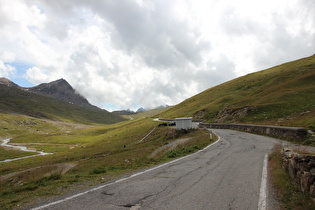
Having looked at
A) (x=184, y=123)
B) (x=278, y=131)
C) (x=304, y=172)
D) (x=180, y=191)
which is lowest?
(x=180, y=191)

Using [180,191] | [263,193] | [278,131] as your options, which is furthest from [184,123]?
[263,193]

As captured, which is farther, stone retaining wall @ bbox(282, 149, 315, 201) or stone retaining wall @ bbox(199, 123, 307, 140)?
stone retaining wall @ bbox(199, 123, 307, 140)

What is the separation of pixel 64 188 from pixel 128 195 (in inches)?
145

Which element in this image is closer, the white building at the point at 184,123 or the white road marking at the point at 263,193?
the white road marking at the point at 263,193

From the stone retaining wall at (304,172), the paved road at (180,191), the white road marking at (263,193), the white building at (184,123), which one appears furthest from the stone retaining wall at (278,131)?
the stone retaining wall at (304,172)

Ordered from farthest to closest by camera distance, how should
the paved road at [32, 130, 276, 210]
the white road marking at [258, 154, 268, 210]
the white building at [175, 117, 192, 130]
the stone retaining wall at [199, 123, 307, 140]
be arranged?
the white building at [175, 117, 192, 130]
the stone retaining wall at [199, 123, 307, 140]
the paved road at [32, 130, 276, 210]
the white road marking at [258, 154, 268, 210]

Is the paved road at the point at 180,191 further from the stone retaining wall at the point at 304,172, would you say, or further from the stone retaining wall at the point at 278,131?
the stone retaining wall at the point at 278,131

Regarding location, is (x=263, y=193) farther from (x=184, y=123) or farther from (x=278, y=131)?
(x=184, y=123)

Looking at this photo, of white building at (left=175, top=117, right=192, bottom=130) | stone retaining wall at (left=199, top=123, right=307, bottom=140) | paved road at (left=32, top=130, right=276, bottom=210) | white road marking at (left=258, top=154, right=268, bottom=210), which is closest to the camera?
white road marking at (left=258, top=154, right=268, bottom=210)

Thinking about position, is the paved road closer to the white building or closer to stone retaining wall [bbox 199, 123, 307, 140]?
stone retaining wall [bbox 199, 123, 307, 140]

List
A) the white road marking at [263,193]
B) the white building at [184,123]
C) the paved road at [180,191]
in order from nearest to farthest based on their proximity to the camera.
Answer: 1. the white road marking at [263,193]
2. the paved road at [180,191]
3. the white building at [184,123]

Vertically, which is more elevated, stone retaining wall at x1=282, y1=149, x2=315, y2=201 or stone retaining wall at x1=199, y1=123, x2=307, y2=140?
stone retaining wall at x1=199, y1=123, x2=307, y2=140

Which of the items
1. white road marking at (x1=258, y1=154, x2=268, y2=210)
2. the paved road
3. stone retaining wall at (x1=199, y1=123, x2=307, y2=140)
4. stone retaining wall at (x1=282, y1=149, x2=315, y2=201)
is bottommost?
the paved road

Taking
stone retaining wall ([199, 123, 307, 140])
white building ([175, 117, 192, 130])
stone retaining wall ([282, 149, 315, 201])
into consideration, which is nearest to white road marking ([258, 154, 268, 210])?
stone retaining wall ([282, 149, 315, 201])
